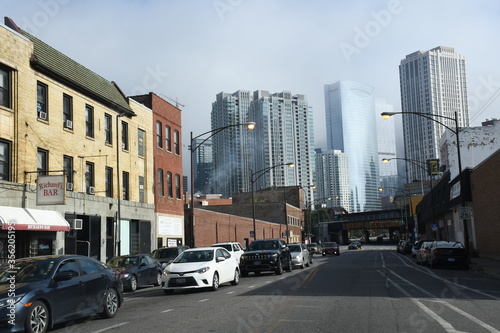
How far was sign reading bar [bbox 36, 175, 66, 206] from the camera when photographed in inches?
871

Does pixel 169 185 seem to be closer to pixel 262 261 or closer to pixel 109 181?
pixel 109 181

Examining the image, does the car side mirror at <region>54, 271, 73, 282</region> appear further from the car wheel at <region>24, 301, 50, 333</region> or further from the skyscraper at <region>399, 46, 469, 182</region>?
the skyscraper at <region>399, 46, 469, 182</region>

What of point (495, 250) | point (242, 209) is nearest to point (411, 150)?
point (242, 209)

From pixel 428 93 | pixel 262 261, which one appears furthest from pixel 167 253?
pixel 428 93

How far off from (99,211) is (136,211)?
475cm

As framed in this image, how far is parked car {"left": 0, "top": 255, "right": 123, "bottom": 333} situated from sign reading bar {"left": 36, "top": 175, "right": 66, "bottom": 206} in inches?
437

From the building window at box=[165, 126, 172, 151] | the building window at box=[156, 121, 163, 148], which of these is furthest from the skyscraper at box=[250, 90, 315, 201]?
the building window at box=[156, 121, 163, 148]

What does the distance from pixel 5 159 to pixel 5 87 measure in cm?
319

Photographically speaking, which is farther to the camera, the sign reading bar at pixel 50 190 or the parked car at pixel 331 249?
the parked car at pixel 331 249

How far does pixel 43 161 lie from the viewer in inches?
981

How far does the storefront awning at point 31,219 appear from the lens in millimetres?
20300

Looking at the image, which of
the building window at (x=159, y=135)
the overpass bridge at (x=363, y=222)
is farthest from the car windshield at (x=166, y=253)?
the overpass bridge at (x=363, y=222)

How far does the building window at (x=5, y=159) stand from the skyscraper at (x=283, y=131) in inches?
4013

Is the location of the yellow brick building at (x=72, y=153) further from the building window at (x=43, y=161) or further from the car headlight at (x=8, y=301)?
the car headlight at (x=8, y=301)
